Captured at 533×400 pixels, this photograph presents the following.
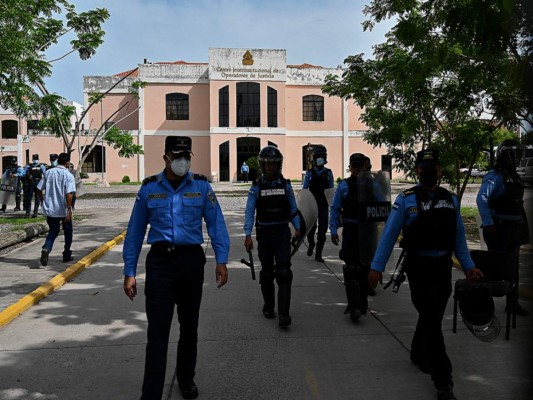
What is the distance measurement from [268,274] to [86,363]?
7.07 ft

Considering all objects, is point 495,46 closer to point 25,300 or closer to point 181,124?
point 25,300

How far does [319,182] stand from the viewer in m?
9.48

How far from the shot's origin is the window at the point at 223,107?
143 feet

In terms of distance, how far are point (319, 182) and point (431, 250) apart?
17.8 feet

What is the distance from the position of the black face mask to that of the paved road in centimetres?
117

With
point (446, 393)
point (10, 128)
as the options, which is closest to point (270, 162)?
point (446, 393)

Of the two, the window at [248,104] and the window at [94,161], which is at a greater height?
the window at [248,104]

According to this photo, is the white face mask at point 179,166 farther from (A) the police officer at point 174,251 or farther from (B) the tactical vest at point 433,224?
(B) the tactical vest at point 433,224

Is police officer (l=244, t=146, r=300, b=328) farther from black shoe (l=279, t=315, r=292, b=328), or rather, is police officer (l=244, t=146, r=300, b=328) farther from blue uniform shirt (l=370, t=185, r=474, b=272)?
blue uniform shirt (l=370, t=185, r=474, b=272)

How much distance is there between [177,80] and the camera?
44.7 meters

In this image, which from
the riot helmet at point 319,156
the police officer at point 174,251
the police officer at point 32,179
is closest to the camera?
the police officer at point 174,251

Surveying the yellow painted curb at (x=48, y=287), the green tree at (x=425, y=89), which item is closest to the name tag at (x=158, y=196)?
the yellow painted curb at (x=48, y=287)

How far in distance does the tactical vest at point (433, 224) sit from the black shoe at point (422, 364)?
104 centimetres

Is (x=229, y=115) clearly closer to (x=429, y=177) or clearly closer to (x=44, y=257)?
(x=44, y=257)
